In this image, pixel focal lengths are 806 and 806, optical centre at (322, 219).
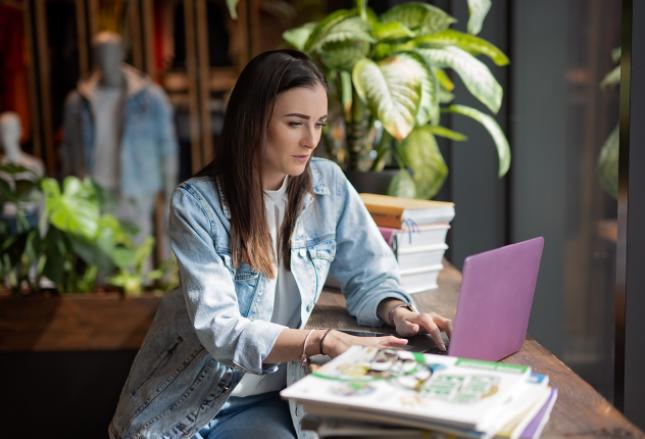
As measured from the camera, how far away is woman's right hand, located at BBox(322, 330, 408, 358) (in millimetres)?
1262

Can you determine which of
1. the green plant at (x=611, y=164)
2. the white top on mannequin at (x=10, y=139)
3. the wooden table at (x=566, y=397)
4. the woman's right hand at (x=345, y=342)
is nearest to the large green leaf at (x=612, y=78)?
the green plant at (x=611, y=164)

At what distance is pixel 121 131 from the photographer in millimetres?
4879

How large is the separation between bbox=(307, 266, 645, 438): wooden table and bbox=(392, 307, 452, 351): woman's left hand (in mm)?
115

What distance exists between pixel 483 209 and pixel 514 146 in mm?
254

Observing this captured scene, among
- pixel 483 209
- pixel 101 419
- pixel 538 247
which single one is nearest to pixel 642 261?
pixel 538 247

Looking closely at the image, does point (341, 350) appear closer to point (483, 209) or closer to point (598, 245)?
point (483, 209)

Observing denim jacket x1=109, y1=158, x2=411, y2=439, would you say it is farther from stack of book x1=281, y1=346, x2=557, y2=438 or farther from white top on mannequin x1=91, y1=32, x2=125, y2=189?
white top on mannequin x1=91, y1=32, x2=125, y2=189

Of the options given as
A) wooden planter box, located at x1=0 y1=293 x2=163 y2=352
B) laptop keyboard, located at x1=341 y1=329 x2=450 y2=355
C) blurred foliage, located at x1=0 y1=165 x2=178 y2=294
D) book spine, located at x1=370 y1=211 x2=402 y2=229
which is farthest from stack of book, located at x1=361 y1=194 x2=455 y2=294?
blurred foliage, located at x1=0 y1=165 x2=178 y2=294

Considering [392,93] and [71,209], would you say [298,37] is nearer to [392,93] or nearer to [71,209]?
[392,93]

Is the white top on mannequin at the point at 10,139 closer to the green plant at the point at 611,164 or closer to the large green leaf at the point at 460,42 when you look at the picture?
the large green leaf at the point at 460,42

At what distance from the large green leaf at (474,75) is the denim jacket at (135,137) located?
3032mm

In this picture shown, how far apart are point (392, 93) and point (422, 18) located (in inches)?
13.3

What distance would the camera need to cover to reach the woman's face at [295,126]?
58.6 inches

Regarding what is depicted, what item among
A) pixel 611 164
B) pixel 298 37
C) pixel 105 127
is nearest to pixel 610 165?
pixel 611 164
